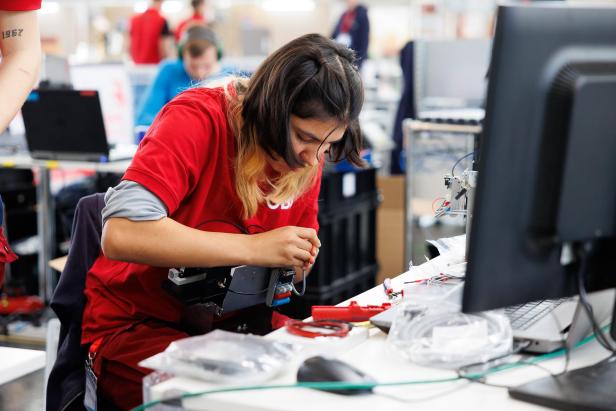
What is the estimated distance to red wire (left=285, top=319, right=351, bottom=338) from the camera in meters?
1.13

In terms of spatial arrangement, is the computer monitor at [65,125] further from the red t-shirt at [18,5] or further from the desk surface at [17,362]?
the desk surface at [17,362]

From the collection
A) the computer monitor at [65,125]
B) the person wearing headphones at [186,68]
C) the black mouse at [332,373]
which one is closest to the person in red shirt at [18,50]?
the black mouse at [332,373]

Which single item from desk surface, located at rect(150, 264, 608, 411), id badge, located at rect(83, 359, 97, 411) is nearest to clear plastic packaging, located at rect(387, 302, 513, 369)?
desk surface, located at rect(150, 264, 608, 411)

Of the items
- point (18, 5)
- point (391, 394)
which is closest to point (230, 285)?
point (391, 394)

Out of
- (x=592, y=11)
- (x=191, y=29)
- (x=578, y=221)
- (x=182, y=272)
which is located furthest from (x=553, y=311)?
(x=191, y=29)

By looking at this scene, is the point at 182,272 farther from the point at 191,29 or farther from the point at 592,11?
the point at 191,29

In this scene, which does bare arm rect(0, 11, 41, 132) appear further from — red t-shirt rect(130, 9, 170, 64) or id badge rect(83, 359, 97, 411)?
red t-shirt rect(130, 9, 170, 64)

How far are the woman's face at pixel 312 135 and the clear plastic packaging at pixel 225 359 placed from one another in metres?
0.45

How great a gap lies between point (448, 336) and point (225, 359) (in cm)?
30

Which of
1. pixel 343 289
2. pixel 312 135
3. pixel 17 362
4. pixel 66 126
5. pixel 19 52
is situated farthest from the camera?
pixel 66 126

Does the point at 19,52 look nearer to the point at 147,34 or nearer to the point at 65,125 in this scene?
the point at 65,125

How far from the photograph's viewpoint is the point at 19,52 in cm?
150

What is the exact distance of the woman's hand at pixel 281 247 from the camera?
1.28 m

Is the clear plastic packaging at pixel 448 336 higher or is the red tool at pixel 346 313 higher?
the clear plastic packaging at pixel 448 336
